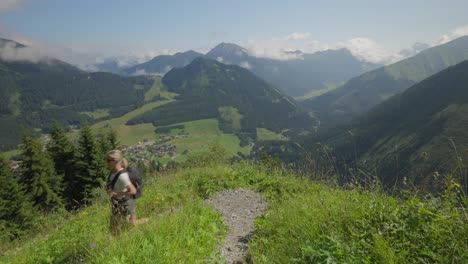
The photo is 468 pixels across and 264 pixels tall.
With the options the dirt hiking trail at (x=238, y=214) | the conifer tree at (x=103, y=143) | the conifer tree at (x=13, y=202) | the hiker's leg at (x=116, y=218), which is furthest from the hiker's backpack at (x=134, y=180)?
the conifer tree at (x=103, y=143)

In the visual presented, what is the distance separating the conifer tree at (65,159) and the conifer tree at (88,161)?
1.51 metres

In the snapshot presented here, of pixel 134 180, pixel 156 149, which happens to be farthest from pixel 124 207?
pixel 156 149

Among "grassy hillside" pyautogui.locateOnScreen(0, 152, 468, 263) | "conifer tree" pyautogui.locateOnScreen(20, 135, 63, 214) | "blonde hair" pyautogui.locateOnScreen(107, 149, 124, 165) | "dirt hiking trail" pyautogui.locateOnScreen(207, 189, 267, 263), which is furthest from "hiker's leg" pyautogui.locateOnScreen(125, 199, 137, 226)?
"conifer tree" pyautogui.locateOnScreen(20, 135, 63, 214)

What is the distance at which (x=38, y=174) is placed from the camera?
27.1 metres

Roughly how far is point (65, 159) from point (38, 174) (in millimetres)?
3251

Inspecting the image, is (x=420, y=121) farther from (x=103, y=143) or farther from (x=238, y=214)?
(x=238, y=214)

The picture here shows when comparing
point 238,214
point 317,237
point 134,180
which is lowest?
point 238,214

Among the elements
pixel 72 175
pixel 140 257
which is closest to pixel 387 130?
pixel 72 175

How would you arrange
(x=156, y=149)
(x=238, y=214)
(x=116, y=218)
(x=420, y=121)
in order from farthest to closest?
(x=156, y=149) < (x=420, y=121) < (x=238, y=214) < (x=116, y=218)

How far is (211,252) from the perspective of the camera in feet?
15.6

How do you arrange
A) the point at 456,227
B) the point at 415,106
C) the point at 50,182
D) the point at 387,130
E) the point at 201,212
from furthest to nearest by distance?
the point at 415,106
the point at 387,130
the point at 50,182
the point at 201,212
the point at 456,227

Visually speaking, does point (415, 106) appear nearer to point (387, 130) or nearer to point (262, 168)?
point (387, 130)

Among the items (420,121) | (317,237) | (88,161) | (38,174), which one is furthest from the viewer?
(420,121)

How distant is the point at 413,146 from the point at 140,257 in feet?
464
